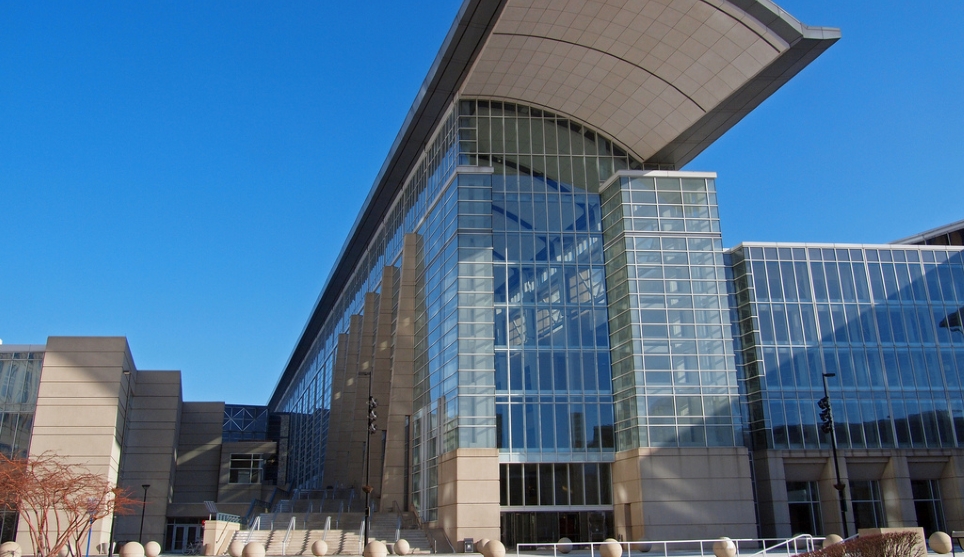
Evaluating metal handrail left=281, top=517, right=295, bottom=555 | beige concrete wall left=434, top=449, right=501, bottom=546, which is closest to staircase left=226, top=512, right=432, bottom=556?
metal handrail left=281, top=517, right=295, bottom=555

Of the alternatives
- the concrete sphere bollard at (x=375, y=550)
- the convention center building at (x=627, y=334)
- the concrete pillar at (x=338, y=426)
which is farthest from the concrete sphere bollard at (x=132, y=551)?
the concrete pillar at (x=338, y=426)

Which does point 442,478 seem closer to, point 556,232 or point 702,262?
point 556,232

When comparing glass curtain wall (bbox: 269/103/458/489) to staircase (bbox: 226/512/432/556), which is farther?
glass curtain wall (bbox: 269/103/458/489)

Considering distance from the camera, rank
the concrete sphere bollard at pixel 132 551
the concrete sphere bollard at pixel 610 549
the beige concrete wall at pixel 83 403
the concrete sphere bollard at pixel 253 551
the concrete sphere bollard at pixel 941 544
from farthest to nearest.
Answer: the beige concrete wall at pixel 83 403 < the concrete sphere bollard at pixel 132 551 < the concrete sphere bollard at pixel 253 551 < the concrete sphere bollard at pixel 941 544 < the concrete sphere bollard at pixel 610 549

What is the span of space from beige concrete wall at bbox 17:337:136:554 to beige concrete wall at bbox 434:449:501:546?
19632 millimetres

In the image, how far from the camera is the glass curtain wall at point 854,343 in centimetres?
4438

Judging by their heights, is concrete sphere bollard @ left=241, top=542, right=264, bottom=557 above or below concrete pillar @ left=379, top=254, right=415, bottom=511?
below

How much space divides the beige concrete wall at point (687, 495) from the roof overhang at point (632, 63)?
664 inches

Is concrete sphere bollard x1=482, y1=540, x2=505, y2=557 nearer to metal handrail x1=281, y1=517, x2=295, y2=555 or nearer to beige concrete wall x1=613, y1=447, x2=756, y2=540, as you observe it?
beige concrete wall x1=613, y1=447, x2=756, y2=540

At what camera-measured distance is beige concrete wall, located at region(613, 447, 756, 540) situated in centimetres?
4031

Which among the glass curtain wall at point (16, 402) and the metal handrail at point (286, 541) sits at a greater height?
the glass curtain wall at point (16, 402)

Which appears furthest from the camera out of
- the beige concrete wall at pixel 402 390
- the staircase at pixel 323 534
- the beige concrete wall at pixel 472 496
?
the beige concrete wall at pixel 402 390

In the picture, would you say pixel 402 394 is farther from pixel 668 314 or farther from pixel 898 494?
pixel 898 494

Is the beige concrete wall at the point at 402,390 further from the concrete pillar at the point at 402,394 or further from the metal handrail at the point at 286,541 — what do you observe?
the metal handrail at the point at 286,541
